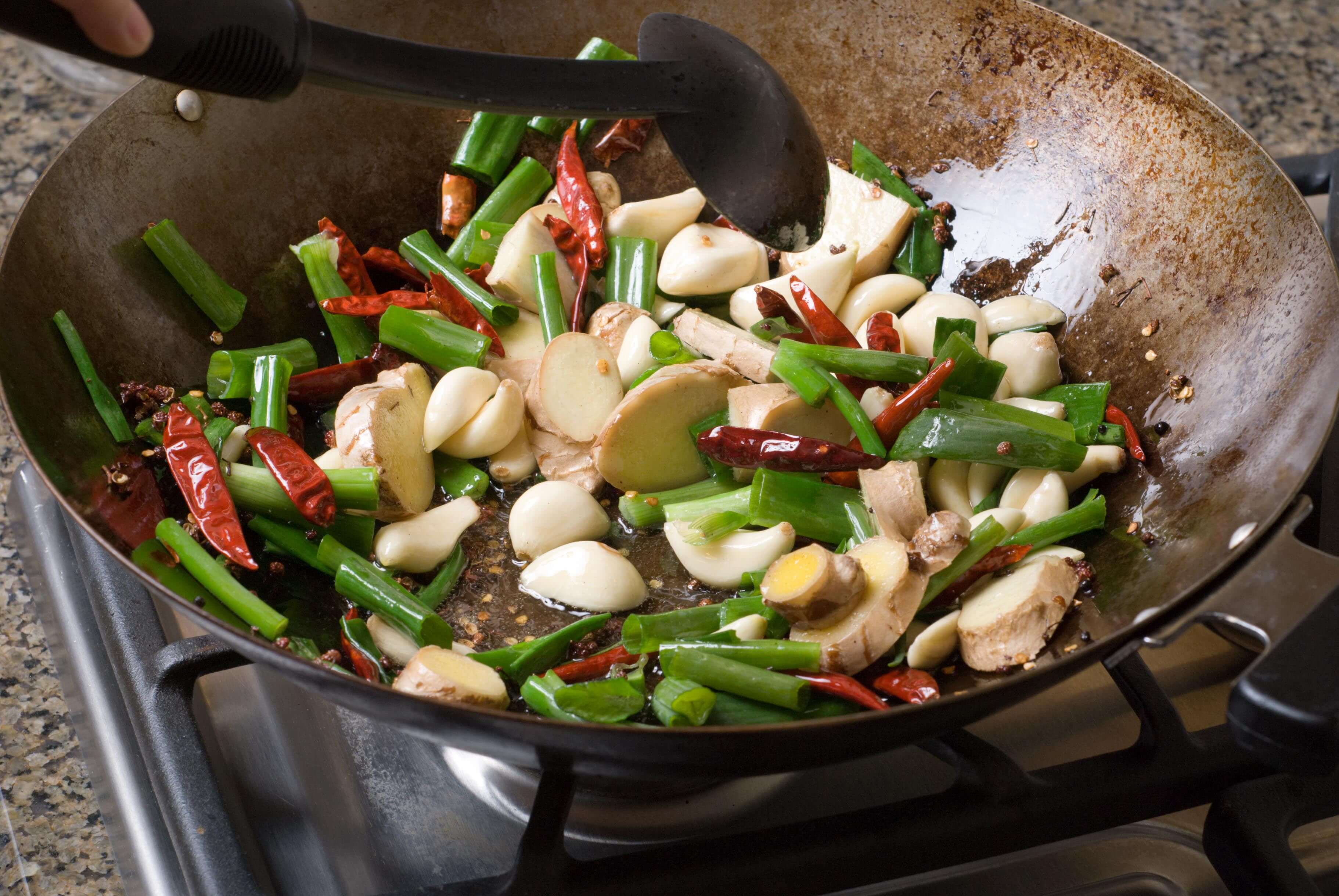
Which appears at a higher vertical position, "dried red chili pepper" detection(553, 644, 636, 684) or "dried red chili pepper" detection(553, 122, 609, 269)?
"dried red chili pepper" detection(553, 122, 609, 269)

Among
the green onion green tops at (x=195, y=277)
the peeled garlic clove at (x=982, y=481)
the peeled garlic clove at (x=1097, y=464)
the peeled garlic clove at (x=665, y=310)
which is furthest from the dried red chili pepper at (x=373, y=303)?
the peeled garlic clove at (x=1097, y=464)

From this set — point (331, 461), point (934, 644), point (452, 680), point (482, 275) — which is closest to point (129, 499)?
point (331, 461)

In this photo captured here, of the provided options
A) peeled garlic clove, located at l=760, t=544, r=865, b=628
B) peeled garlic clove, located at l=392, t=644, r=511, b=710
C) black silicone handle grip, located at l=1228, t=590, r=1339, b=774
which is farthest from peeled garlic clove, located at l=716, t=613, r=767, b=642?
black silicone handle grip, located at l=1228, t=590, r=1339, b=774

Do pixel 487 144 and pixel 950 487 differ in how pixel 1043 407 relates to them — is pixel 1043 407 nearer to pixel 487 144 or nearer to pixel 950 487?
pixel 950 487

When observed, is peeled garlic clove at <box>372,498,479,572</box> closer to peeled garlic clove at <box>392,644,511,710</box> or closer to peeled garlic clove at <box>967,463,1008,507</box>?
peeled garlic clove at <box>392,644,511,710</box>

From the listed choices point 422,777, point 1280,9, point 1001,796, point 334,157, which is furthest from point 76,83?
point 1280,9

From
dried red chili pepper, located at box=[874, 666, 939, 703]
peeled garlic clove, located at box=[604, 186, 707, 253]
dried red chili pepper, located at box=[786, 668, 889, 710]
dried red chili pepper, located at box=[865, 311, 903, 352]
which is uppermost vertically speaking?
peeled garlic clove, located at box=[604, 186, 707, 253]

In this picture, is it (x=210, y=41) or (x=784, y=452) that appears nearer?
(x=210, y=41)
